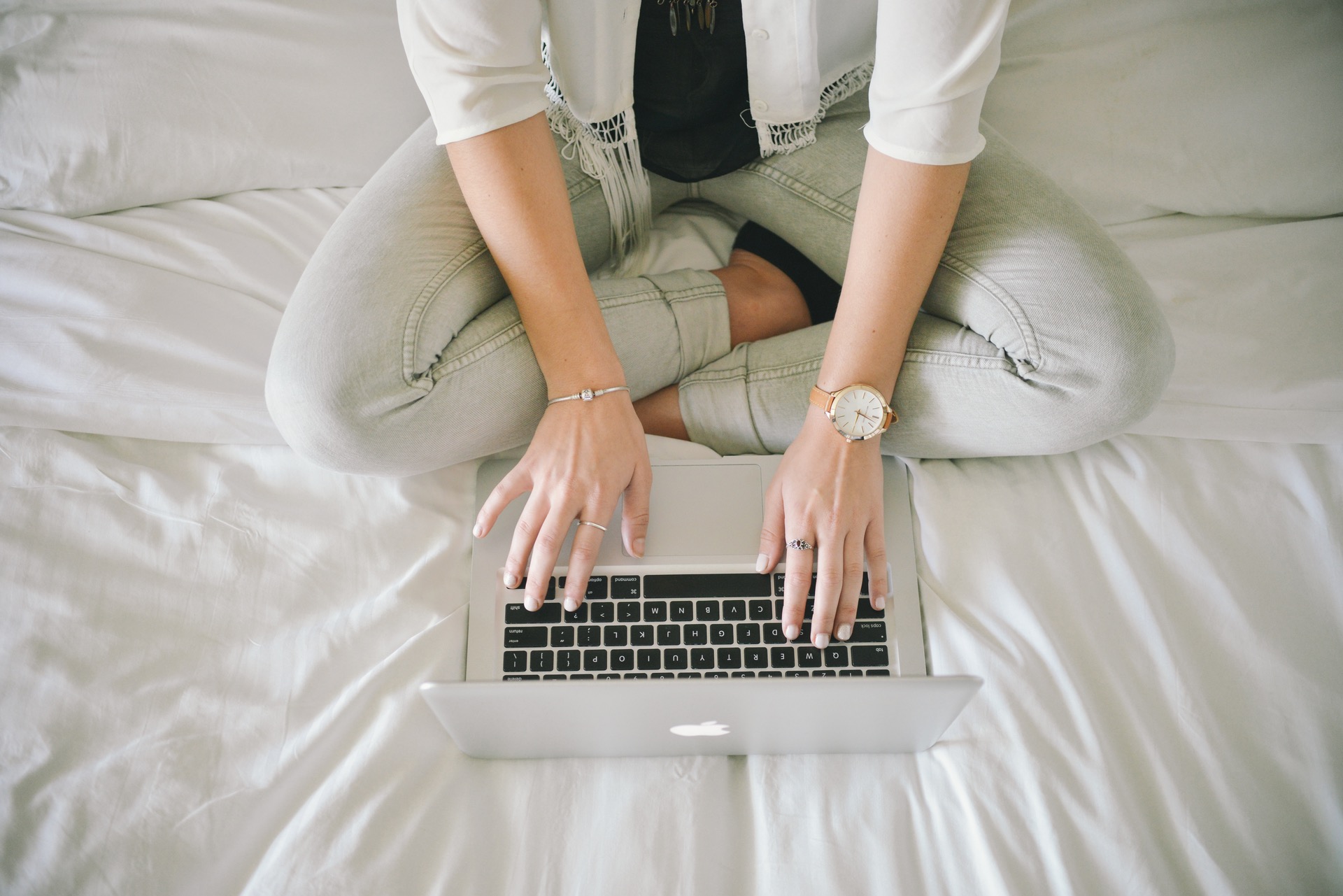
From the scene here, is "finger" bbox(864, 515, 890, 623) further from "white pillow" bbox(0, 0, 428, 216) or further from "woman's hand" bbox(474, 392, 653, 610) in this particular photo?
"white pillow" bbox(0, 0, 428, 216)

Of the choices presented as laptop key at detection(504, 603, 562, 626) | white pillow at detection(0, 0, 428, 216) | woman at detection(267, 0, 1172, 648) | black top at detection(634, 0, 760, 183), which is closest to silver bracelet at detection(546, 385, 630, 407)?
woman at detection(267, 0, 1172, 648)

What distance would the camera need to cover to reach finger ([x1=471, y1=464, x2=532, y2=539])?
0.83 meters

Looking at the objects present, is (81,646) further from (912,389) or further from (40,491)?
(912,389)

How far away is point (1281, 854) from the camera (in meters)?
0.76

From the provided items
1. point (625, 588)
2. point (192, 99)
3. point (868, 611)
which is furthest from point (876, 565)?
point (192, 99)

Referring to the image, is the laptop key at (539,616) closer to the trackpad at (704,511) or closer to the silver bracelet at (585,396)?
the trackpad at (704,511)

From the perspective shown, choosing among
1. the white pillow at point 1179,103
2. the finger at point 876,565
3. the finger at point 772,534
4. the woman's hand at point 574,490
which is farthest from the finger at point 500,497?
the white pillow at point 1179,103

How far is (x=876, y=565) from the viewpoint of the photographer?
0.83 metres

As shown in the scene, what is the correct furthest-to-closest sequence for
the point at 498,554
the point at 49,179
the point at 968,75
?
the point at 49,179, the point at 498,554, the point at 968,75

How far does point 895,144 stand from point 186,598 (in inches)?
34.2

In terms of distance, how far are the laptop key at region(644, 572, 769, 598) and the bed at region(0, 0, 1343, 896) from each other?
168 millimetres

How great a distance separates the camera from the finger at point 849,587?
79 centimetres

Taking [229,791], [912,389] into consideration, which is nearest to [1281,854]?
[912,389]

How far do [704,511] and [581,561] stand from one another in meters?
0.15
